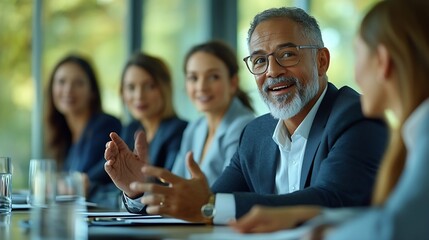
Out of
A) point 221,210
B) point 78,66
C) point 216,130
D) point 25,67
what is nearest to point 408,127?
point 221,210

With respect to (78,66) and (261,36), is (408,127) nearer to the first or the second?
(261,36)

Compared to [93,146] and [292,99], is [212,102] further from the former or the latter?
[292,99]

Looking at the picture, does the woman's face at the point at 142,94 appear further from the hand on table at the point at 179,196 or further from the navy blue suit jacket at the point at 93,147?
the hand on table at the point at 179,196

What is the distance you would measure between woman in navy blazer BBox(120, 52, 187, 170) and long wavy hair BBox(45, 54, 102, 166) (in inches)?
24.5

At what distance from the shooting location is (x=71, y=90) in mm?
6387

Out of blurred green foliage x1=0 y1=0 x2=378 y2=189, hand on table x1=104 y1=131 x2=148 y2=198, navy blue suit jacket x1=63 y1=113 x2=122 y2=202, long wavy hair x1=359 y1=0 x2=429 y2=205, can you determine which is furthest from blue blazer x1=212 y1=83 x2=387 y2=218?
blurred green foliage x1=0 y1=0 x2=378 y2=189

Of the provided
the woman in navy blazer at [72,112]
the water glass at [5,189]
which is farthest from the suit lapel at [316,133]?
the woman in navy blazer at [72,112]

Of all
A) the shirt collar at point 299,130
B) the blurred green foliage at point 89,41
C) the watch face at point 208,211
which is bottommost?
the watch face at point 208,211

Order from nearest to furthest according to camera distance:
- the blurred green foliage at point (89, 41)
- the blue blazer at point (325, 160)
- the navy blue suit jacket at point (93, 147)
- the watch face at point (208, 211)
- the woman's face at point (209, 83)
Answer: the watch face at point (208, 211), the blue blazer at point (325, 160), the woman's face at point (209, 83), the navy blue suit jacket at point (93, 147), the blurred green foliage at point (89, 41)

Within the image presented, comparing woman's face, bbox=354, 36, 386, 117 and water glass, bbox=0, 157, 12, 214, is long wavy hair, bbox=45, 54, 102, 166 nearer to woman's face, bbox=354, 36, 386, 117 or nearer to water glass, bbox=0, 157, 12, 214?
water glass, bbox=0, 157, 12, 214

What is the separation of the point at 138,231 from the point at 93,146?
3829 millimetres

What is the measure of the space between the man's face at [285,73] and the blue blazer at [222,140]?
54.4 inches

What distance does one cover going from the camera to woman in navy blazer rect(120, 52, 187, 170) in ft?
18.1

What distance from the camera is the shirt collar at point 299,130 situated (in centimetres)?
319
